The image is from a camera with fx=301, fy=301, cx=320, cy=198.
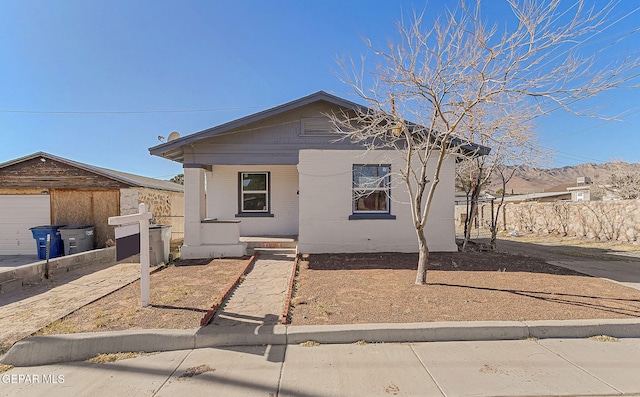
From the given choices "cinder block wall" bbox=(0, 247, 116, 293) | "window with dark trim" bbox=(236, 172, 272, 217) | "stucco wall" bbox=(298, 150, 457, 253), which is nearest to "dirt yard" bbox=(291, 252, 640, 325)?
"stucco wall" bbox=(298, 150, 457, 253)

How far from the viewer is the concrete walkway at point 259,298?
4.34 meters

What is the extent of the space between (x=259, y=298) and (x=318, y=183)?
4.34 metres

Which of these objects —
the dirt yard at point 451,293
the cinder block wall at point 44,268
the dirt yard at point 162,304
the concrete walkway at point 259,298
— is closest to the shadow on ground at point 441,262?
the dirt yard at point 451,293

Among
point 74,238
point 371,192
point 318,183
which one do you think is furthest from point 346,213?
point 74,238

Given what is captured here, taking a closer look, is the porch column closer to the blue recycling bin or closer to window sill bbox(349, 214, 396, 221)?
window sill bbox(349, 214, 396, 221)

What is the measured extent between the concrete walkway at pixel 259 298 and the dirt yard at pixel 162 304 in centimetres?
26

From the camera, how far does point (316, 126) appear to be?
880cm

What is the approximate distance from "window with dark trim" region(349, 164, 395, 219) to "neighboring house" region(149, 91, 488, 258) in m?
0.03

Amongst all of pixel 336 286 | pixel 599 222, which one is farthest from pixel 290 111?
pixel 599 222

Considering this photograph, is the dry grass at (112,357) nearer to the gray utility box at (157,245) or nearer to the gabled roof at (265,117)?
the gray utility box at (157,245)

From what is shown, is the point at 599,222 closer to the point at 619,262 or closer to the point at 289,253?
the point at 619,262

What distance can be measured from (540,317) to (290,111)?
7304 millimetres

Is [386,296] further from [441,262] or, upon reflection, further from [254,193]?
[254,193]

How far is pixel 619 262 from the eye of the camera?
875cm
